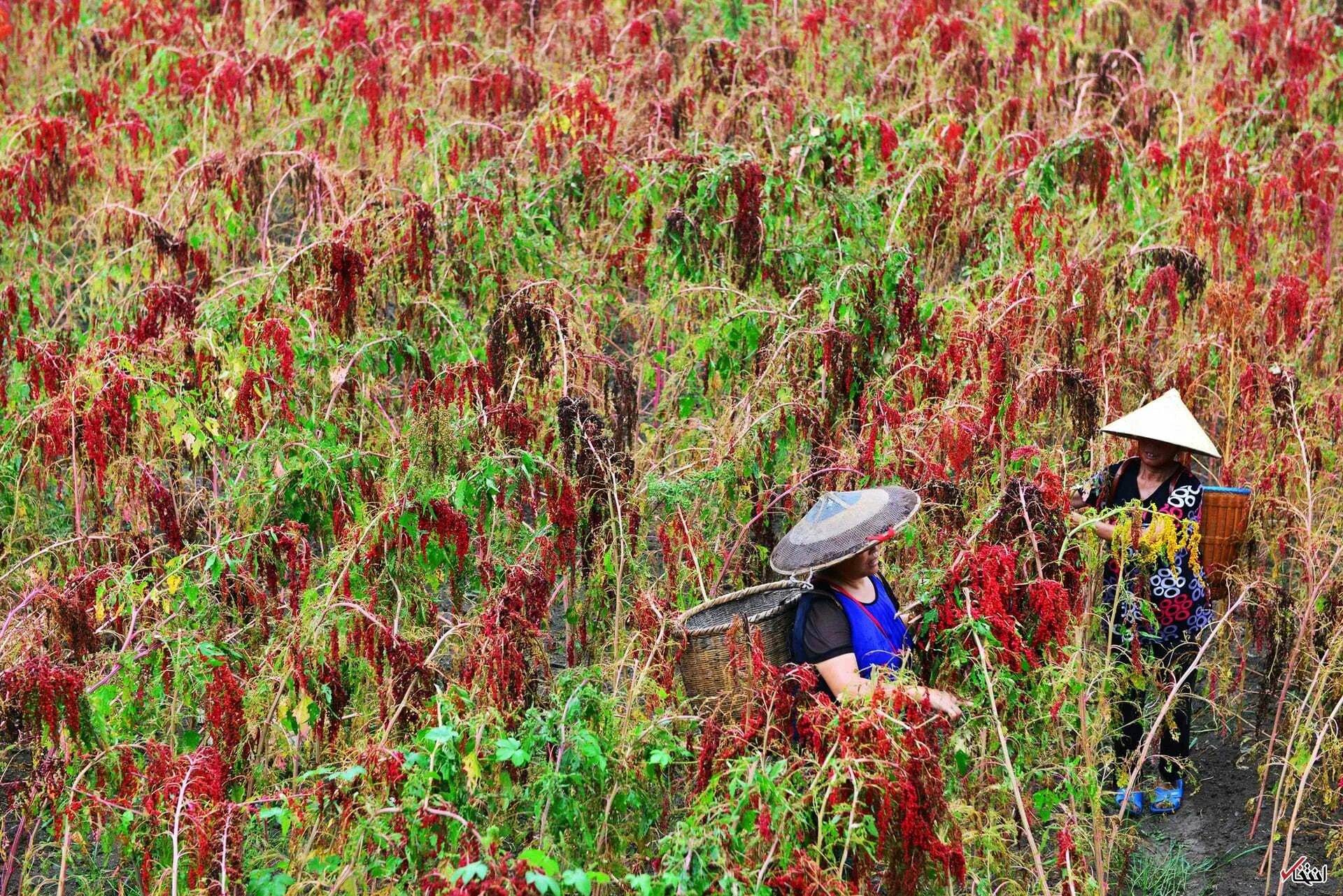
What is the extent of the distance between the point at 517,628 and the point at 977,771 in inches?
45.3

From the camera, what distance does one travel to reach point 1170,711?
402cm

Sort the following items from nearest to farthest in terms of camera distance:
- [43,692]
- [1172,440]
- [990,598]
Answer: [990,598]
[43,692]
[1172,440]

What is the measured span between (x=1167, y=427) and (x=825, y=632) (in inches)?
54.5

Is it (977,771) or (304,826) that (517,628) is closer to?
(304,826)

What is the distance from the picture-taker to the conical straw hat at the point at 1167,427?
418 cm

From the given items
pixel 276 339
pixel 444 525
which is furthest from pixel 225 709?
pixel 276 339

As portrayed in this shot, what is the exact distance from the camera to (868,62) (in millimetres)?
8094

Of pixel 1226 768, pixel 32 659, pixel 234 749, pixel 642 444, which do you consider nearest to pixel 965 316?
pixel 642 444

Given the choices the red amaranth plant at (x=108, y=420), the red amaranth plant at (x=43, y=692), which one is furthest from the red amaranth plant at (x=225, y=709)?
the red amaranth plant at (x=108, y=420)

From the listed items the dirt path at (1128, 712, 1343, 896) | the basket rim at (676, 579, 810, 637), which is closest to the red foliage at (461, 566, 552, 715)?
the basket rim at (676, 579, 810, 637)

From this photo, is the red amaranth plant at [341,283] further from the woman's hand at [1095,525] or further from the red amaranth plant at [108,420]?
the woman's hand at [1095,525]

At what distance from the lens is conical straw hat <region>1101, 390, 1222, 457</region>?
165 inches

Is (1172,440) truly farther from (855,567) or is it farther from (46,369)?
(46,369)

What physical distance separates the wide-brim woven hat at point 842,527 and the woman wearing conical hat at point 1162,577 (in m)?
0.66
